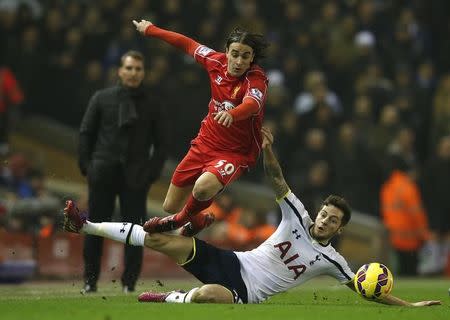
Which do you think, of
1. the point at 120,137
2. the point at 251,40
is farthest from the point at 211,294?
the point at 120,137

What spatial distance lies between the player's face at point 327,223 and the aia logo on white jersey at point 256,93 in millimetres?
1146

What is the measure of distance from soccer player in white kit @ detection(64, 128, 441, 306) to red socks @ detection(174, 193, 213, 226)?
205mm

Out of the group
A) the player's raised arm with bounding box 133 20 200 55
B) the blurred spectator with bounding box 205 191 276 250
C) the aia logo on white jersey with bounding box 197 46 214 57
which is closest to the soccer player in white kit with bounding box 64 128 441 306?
the aia logo on white jersey with bounding box 197 46 214 57

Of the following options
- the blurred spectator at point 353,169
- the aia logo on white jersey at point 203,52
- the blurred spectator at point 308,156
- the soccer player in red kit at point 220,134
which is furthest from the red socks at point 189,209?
the blurred spectator at point 353,169

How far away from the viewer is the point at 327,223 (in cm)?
1145

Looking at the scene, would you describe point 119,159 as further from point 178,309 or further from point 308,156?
point 308,156

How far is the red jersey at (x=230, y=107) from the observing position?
11.9m

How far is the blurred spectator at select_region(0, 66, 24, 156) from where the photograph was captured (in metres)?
18.8

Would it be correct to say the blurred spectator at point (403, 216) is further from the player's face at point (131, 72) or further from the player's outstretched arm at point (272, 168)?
the player's outstretched arm at point (272, 168)

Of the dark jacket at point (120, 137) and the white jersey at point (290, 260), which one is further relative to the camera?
the dark jacket at point (120, 137)

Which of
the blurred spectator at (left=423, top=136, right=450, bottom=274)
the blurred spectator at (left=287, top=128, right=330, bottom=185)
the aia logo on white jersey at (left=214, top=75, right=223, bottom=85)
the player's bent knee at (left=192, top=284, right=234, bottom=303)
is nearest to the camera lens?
the player's bent knee at (left=192, top=284, right=234, bottom=303)

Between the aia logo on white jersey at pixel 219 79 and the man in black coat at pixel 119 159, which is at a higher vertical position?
the aia logo on white jersey at pixel 219 79

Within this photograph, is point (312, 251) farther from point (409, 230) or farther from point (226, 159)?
point (409, 230)

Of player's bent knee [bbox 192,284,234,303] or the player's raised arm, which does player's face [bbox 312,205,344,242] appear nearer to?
player's bent knee [bbox 192,284,234,303]
